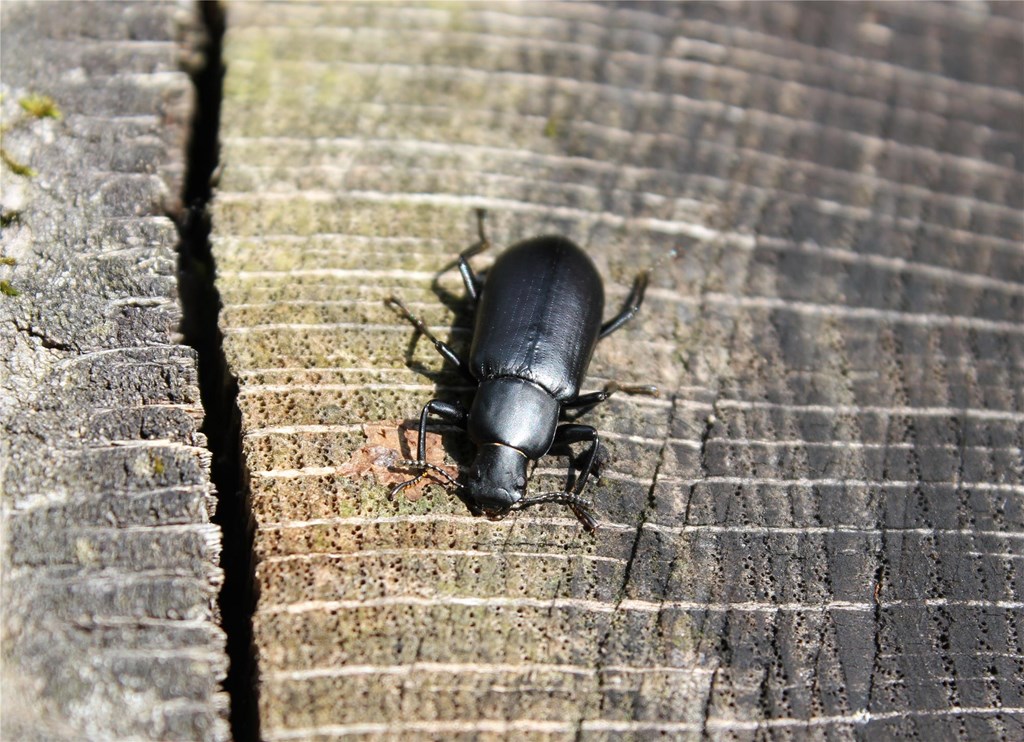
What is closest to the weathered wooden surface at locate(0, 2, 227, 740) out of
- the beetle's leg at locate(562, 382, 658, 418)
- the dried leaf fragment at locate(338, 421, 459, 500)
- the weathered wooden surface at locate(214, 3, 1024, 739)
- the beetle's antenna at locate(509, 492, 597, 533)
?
the weathered wooden surface at locate(214, 3, 1024, 739)

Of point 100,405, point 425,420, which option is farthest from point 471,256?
point 100,405

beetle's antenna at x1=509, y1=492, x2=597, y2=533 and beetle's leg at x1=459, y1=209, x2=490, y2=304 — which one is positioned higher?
beetle's leg at x1=459, y1=209, x2=490, y2=304

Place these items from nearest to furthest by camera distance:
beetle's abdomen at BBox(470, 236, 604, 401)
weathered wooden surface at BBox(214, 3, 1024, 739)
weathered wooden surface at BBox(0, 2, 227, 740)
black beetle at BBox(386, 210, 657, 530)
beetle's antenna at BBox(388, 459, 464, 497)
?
weathered wooden surface at BBox(0, 2, 227, 740) < weathered wooden surface at BBox(214, 3, 1024, 739) < beetle's antenna at BBox(388, 459, 464, 497) < black beetle at BBox(386, 210, 657, 530) < beetle's abdomen at BBox(470, 236, 604, 401)

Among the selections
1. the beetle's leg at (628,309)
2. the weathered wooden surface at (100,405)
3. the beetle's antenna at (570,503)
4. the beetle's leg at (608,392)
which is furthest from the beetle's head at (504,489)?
the weathered wooden surface at (100,405)

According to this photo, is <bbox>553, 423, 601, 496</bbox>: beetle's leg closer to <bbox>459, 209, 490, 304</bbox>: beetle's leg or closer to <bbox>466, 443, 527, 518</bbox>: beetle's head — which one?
<bbox>466, 443, 527, 518</bbox>: beetle's head

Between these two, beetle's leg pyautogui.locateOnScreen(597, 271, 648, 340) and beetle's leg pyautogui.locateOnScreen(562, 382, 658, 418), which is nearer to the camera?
beetle's leg pyautogui.locateOnScreen(562, 382, 658, 418)

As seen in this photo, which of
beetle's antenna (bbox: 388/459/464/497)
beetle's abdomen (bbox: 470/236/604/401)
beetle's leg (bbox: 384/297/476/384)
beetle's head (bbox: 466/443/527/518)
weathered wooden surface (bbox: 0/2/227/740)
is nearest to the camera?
weathered wooden surface (bbox: 0/2/227/740)

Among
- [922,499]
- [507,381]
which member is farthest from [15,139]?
[922,499]
